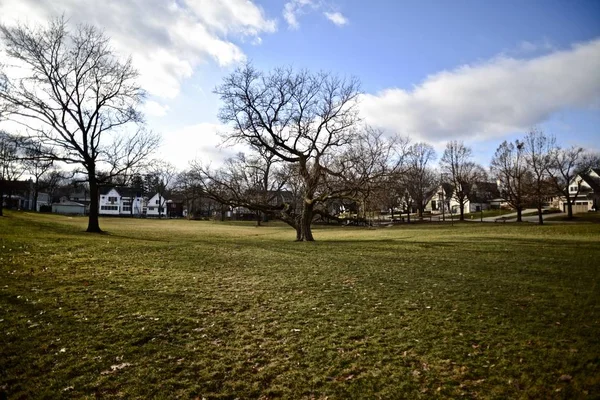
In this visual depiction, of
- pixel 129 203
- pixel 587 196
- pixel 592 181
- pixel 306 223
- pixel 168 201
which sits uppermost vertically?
pixel 592 181

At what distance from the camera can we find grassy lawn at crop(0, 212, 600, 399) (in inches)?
182

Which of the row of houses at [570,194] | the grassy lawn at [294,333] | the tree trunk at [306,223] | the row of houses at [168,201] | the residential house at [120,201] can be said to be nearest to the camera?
the grassy lawn at [294,333]

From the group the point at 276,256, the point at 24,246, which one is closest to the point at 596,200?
the point at 276,256

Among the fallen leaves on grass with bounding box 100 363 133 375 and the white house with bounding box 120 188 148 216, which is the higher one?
the white house with bounding box 120 188 148 216

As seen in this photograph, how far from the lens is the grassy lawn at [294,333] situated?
4.62 m

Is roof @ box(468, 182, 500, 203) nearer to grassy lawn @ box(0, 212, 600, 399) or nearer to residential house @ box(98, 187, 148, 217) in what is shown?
grassy lawn @ box(0, 212, 600, 399)

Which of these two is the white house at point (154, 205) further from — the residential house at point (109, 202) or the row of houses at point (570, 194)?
the row of houses at point (570, 194)

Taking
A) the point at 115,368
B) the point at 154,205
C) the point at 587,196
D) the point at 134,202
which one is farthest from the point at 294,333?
the point at 134,202

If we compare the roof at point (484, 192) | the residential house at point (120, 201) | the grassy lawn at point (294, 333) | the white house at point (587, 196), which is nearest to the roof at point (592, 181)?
the white house at point (587, 196)

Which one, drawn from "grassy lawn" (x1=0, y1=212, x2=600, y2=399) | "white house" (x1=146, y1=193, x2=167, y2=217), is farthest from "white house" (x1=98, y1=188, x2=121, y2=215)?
"grassy lawn" (x1=0, y1=212, x2=600, y2=399)

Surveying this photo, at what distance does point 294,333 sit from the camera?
6465 mm

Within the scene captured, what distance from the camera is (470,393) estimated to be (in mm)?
4391

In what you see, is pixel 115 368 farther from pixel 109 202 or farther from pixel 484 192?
pixel 109 202

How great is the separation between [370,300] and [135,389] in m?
5.84
